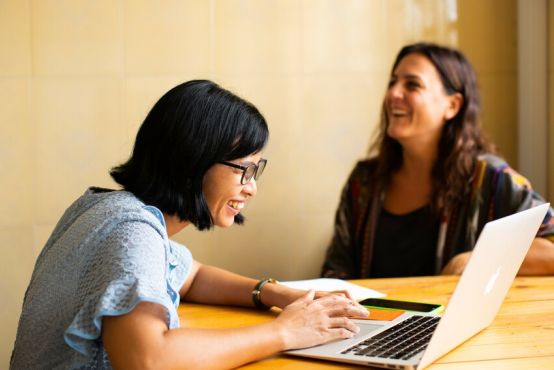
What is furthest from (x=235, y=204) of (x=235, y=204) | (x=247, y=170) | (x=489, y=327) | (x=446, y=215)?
(x=446, y=215)

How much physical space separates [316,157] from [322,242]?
1.07 ft

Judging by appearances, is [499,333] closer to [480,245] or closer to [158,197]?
[480,245]

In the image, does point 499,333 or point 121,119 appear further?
point 121,119

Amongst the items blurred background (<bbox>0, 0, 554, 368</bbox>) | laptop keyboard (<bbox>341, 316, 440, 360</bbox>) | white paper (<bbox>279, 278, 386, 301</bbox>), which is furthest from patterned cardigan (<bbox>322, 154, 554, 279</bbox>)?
laptop keyboard (<bbox>341, 316, 440, 360</bbox>)

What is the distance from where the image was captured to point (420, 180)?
2.86m

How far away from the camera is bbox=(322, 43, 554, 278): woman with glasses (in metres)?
2.71

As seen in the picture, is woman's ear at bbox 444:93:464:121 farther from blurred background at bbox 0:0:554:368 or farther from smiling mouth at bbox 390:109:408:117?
blurred background at bbox 0:0:554:368

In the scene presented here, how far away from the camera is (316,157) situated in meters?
3.02

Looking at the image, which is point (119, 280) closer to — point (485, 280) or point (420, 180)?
point (485, 280)

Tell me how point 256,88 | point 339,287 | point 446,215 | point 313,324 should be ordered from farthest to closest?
point 256,88, point 446,215, point 339,287, point 313,324

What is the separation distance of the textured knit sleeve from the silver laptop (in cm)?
30

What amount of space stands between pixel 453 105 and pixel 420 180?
29 centimetres

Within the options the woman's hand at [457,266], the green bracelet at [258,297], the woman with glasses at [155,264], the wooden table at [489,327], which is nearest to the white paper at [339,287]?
the wooden table at [489,327]

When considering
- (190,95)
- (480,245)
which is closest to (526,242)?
(480,245)
